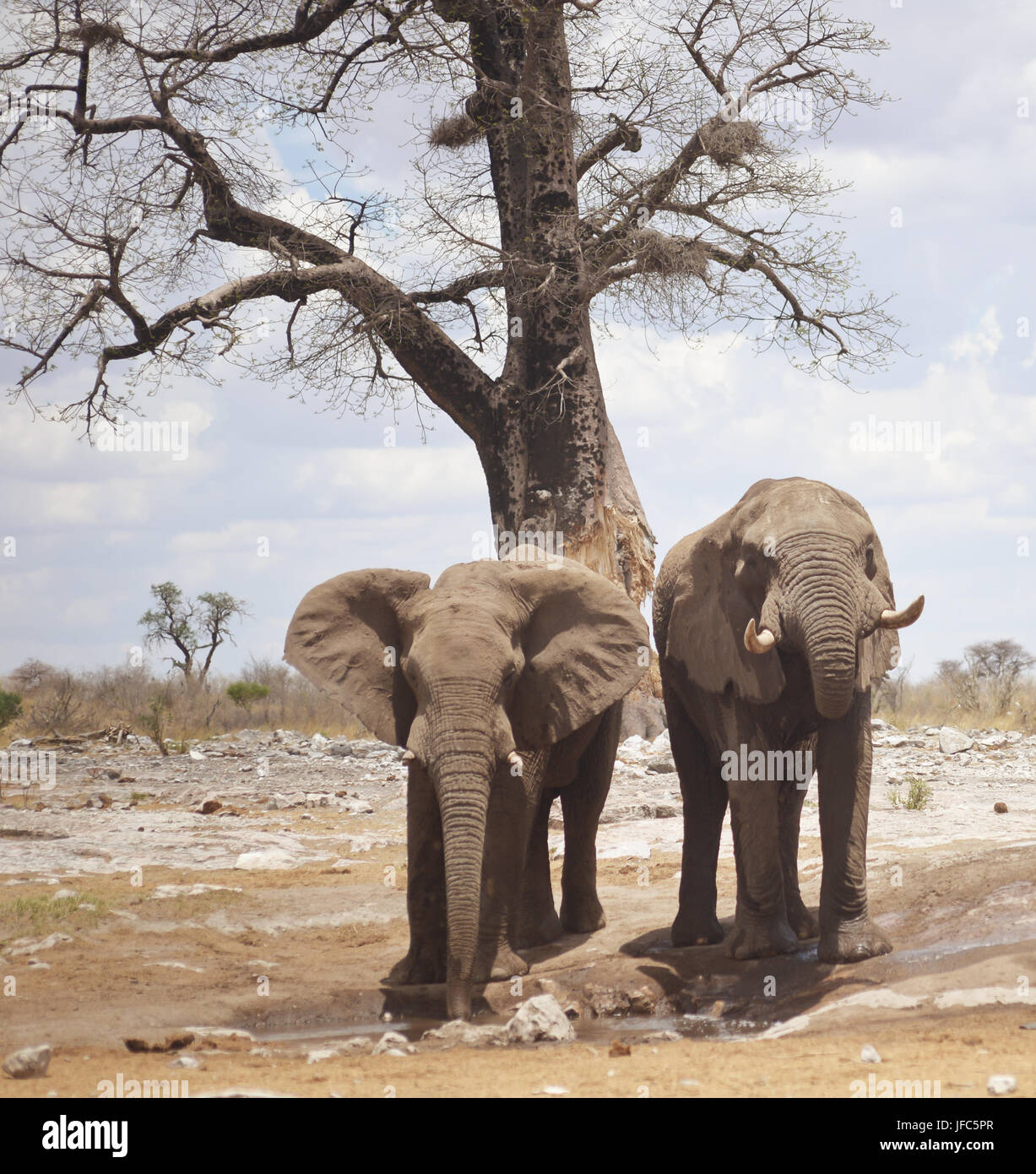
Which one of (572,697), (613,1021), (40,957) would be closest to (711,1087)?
(613,1021)

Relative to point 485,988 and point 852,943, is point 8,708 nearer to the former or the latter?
point 485,988

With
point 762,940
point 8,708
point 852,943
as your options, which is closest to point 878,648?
point 852,943

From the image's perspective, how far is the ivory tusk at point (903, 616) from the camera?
248 inches

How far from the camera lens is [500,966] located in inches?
283

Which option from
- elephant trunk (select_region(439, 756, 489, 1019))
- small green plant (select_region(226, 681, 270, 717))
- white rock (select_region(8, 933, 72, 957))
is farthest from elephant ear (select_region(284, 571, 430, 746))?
small green plant (select_region(226, 681, 270, 717))

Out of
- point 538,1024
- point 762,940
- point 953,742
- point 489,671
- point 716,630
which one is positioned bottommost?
point 538,1024

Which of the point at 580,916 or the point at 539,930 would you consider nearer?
the point at 539,930

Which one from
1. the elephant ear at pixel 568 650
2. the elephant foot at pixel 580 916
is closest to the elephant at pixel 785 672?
the elephant ear at pixel 568 650

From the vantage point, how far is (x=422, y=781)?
22.9 feet

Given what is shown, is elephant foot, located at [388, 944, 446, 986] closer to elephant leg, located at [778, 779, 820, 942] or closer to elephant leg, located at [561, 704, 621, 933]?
elephant leg, located at [561, 704, 621, 933]

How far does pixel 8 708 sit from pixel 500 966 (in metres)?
18.0

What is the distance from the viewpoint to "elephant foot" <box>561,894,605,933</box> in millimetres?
8492

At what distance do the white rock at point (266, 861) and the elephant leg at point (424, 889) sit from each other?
3.45 metres

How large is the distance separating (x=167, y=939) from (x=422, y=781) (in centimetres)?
242
